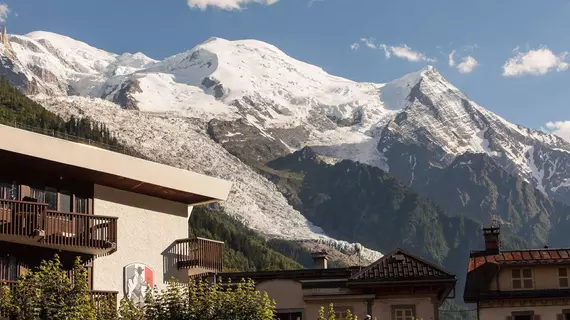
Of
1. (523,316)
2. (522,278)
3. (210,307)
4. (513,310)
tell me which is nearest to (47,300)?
(210,307)

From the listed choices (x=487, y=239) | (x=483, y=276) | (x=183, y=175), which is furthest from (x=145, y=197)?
(x=487, y=239)

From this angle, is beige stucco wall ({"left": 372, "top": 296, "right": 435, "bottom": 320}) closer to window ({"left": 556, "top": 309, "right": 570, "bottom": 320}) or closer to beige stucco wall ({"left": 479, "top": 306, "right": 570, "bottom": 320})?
beige stucco wall ({"left": 479, "top": 306, "right": 570, "bottom": 320})

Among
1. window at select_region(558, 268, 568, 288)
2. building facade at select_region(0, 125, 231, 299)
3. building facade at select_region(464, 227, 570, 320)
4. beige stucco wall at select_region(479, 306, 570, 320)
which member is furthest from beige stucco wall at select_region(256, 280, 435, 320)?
window at select_region(558, 268, 568, 288)

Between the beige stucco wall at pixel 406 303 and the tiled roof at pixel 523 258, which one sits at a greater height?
the tiled roof at pixel 523 258

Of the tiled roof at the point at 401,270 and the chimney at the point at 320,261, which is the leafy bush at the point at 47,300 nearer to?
the tiled roof at the point at 401,270

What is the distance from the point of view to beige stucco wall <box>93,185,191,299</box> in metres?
45.2

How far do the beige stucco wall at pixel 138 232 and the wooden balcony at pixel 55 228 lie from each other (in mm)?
1463

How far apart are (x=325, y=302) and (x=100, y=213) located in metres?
12.1

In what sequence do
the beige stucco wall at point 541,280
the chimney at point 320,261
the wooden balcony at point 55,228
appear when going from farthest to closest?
1. the chimney at point 320,261
2. the beige stucco wall at point 541,280
3. the wooden balcony at point 55,228

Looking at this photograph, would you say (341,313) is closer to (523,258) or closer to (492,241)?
(523,258)

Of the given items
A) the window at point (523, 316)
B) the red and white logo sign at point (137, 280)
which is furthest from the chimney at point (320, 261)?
the red and white logo sign at point (137, 280)

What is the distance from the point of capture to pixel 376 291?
51625mm

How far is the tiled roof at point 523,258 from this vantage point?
55844 mm

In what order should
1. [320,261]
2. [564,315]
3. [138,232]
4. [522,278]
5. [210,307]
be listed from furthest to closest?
[320,261] < [522,278] < [564,315] < [138,232] < [210,307]
